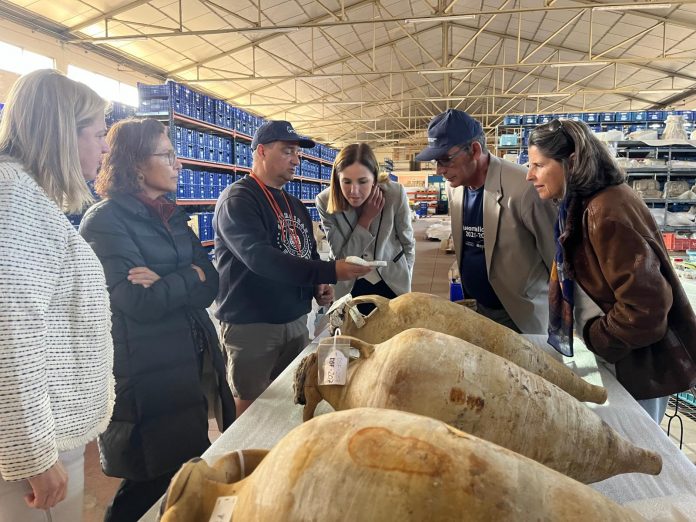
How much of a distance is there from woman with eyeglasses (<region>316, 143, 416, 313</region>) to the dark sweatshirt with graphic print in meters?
0.35

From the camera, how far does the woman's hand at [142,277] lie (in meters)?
1.51

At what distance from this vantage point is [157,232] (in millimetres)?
1658

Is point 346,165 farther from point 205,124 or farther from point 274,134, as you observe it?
point 205,124

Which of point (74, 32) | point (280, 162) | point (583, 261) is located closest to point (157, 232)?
point (280, 162)

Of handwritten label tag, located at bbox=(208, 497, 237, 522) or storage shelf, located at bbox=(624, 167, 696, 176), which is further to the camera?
storage shelf, located at bbox=(624, 167, 696, 176)

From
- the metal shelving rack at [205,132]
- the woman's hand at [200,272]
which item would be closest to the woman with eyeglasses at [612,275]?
the woman's hand at [200,272]

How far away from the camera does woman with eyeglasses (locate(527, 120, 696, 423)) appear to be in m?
1.36

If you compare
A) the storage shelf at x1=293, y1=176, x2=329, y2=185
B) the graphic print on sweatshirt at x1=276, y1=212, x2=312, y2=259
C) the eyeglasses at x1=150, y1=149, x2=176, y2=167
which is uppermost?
the storage shelf at x1=293, y1=176, x2=329, y2=185

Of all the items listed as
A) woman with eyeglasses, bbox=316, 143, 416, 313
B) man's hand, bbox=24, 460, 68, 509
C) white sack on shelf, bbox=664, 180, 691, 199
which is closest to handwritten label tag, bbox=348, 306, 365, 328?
man's hand, bbox=24, 460, 68, 509

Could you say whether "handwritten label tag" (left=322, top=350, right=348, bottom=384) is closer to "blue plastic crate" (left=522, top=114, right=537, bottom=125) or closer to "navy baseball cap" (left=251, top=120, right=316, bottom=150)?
"navy baseball cap" (left=251, top=120, right=316, bottom=150)

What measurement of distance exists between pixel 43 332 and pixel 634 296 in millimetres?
1545

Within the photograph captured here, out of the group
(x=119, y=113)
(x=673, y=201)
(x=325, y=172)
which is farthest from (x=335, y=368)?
(x=325, y=172)

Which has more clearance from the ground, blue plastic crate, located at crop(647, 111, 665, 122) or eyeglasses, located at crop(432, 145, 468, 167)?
blue plastic crate, located at crop(647, 111, 665, 122)

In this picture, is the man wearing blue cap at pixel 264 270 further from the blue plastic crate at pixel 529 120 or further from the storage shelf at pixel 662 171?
the blue plastic crate at pixel 529 120
